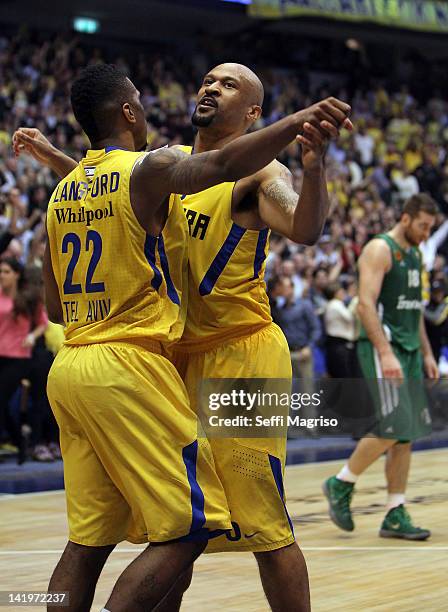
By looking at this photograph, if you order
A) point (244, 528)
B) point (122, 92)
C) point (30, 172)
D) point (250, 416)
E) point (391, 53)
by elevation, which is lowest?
point (244, 528)

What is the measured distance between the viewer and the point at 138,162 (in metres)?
3.76

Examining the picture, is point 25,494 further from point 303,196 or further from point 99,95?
point 303,196

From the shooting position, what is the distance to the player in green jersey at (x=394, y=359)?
23.5 feet

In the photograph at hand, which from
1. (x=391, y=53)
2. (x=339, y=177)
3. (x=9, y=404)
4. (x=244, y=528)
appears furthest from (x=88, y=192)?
(x=391, y=53)

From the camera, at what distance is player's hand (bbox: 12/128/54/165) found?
15.0 ft

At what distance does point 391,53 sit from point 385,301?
22498 millimetres

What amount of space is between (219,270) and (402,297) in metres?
3.39

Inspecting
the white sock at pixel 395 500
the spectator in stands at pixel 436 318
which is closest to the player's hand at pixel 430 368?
the white sock at pixel 395 500

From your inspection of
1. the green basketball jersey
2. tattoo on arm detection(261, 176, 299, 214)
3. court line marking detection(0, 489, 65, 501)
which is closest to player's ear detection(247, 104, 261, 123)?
tattoo on arm detection(261, 176, 299, 214)

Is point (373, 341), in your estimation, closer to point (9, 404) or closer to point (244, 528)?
point (244, 528)

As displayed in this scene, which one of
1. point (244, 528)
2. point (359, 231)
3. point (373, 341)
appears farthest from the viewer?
point (359, 231)

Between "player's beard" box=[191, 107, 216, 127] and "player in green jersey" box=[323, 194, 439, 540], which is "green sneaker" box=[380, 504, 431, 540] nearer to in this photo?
"player in green jersey" box=[323, 194, 439, 540]

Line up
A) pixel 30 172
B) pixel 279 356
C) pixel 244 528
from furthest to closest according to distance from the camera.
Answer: pixel 30 172 < pixel 279 356 < pixel 244 528

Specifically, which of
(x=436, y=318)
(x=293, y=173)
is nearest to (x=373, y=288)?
(x=436, y=318)
